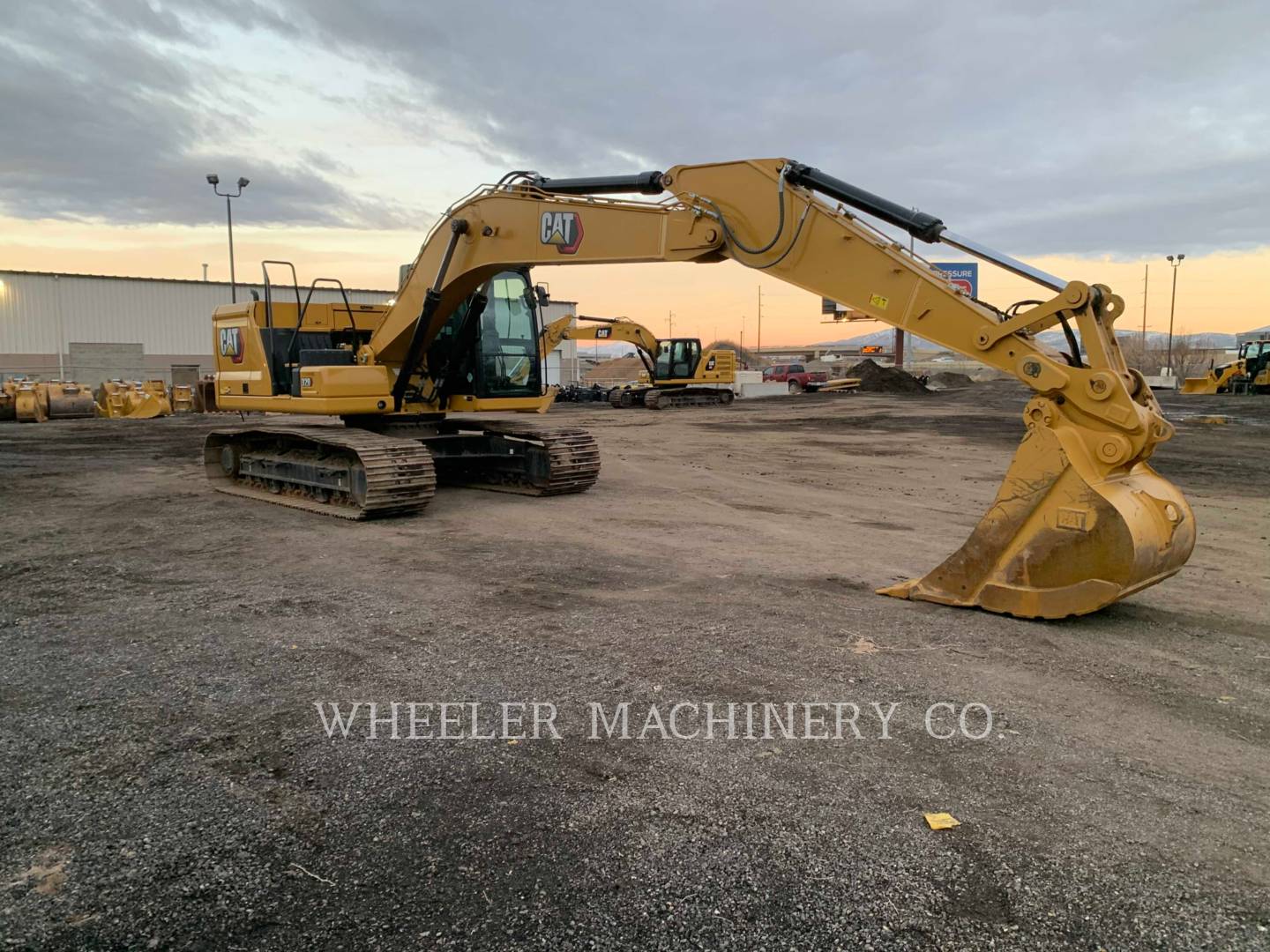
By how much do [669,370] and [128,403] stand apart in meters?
19.3

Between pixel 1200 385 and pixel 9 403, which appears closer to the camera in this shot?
pixel 9 403

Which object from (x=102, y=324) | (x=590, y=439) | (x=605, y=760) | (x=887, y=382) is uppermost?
(x=102, y=324)

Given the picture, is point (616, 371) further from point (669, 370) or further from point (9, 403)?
point (9, 403)

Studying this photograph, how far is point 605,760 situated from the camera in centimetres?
366

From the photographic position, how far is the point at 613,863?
2.92 m

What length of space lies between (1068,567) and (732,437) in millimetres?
16046

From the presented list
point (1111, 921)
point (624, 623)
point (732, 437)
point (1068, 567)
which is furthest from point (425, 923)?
point (732, 437)

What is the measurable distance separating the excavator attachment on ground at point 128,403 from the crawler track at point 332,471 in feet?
62.5

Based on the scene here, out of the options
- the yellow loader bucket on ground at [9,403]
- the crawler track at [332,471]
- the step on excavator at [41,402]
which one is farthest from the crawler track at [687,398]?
the crawler track at [332,471]

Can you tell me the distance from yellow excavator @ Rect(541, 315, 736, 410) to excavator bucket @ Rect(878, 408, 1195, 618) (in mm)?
27870

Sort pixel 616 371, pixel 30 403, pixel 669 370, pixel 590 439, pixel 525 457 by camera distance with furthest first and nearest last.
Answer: pixel 616 371, pixel 669 370, pixel 30 403, pixel 590 439, pixel 525 457

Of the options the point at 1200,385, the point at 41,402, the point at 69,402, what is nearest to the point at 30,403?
the point at 41,402

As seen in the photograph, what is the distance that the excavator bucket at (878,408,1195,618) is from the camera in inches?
201

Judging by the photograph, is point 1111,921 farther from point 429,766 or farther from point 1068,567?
point 1068,567
